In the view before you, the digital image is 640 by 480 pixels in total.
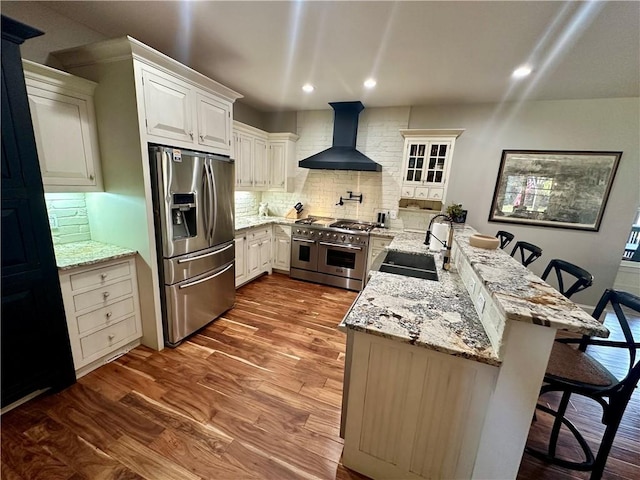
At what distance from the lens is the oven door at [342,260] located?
147 inches

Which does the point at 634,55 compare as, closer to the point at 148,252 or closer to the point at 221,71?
the point at 221,71

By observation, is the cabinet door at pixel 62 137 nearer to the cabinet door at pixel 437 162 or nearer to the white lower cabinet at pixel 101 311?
the white lower cabinet at pixel 101 311

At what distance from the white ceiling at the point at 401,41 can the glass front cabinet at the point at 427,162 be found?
1.75 feet

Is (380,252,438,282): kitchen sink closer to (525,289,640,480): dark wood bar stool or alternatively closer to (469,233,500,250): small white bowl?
(469,233,500,250): small white bowl

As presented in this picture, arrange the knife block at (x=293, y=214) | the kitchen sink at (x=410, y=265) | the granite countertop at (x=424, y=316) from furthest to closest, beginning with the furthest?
the knife block at (x=293, y=214)
the kitchen sink at (x=410, y=265)
the granite countertop at (x=424, y=316)

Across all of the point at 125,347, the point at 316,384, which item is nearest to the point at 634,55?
the point at 316,384

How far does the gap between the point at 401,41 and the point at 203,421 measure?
3.16 metres

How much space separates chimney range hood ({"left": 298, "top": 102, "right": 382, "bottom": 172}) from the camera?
368 centimetres

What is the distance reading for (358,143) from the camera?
159 inches

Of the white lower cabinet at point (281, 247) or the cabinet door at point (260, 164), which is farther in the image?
the white lower cabinet at point (281, 247)

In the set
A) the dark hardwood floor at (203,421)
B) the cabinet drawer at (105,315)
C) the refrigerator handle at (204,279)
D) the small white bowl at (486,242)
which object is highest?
the small white bowl at (486,242)

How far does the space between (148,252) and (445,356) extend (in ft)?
7.43

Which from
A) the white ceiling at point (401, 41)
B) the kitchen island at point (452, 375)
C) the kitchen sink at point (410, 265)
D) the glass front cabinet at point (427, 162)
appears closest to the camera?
the kitchen island at point (452, 375)

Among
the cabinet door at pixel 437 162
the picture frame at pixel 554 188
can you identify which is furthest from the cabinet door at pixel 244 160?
the picture frame at pixel 554 188
